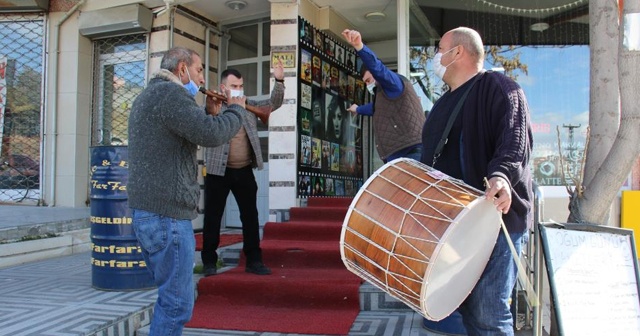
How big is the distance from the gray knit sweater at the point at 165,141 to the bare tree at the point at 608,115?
208 centimetres

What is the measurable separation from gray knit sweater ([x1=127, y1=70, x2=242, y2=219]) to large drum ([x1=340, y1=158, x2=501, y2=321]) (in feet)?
2.80

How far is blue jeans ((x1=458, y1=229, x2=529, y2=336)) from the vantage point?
6.67 feet

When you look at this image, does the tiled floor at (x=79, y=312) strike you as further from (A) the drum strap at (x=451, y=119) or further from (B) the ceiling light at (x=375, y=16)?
(B) the ceiling light at (x=375, y=16)

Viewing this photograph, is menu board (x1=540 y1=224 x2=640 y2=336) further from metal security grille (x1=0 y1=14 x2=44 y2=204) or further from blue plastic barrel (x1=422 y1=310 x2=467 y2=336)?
metal security grille (x1=0 y1=14 x2=44 y2=204)

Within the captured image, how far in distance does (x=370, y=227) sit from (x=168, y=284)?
105 centimetres

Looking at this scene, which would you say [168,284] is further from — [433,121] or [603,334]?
[603,334]

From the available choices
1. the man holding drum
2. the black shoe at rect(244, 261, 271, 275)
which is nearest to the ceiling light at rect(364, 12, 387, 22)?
the black shoe at rect(244, 261, 271, 275)

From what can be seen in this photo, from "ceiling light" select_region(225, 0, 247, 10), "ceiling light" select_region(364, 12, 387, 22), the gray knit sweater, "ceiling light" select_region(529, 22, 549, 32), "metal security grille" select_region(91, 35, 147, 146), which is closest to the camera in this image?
the gray knit sweater

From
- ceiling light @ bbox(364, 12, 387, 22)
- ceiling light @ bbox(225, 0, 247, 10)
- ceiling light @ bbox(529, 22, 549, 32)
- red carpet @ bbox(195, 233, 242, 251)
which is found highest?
ceiling light @ bbox(225, 0, 247, 10)

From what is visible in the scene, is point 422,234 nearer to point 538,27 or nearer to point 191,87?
point 191,87

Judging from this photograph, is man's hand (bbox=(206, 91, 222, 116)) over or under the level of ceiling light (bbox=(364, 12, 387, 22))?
under

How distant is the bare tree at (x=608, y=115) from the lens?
2.64 m

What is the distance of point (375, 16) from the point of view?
7059mm

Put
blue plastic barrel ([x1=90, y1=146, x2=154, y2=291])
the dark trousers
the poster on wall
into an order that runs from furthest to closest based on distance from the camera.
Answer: the poster on wall, the dark trousers, blue plastic barrel ([x1=90, y1=146, x2=154, y2=291])
